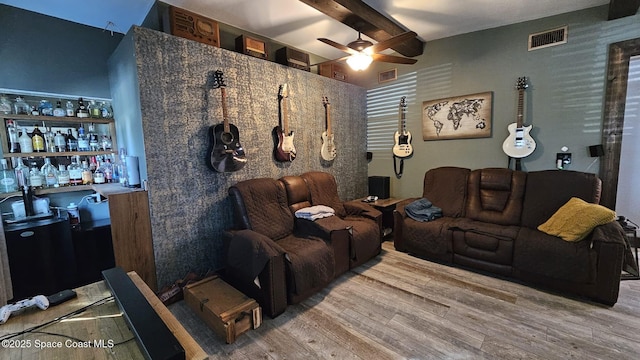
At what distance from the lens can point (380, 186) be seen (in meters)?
4.34

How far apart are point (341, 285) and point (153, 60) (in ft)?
8.72

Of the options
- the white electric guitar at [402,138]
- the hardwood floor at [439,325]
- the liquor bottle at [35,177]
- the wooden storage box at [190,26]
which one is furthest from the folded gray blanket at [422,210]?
the liquor bottle at [35,177]

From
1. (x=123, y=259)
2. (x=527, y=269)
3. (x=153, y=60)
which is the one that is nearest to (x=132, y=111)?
(x=153, y=60)

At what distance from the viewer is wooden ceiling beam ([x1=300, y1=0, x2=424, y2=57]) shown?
238cm

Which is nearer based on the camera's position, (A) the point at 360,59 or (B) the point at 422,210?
(A) the point at 360,59

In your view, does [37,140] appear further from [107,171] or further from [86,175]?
[107,171]

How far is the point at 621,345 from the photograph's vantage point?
5.67 feet

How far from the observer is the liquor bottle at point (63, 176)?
2.73 meters

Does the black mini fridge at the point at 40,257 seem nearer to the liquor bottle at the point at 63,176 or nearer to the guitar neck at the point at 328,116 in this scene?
the liquor bottle at the point at 63,176

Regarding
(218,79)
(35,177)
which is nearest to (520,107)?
(218,79)

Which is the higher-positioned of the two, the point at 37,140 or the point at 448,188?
the point at 37,140

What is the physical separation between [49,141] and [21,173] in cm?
39

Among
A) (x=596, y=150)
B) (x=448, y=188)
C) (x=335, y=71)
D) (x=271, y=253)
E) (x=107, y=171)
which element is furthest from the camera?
(x=335, y=71)

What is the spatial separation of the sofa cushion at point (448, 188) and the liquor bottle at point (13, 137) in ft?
14.9
